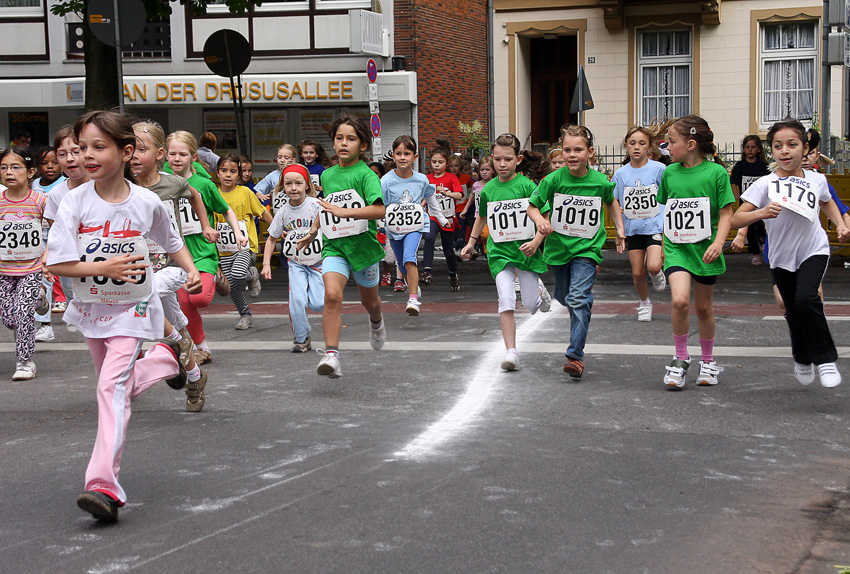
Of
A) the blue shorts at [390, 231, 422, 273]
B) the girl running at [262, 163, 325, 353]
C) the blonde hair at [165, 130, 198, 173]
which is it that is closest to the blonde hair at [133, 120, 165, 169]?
the blonde hair at [165, 130, 198, 173]

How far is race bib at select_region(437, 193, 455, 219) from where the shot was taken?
15094mm

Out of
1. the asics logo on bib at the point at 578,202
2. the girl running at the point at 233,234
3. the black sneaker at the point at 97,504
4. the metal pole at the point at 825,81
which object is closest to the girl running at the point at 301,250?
the girl running at the point at 233,234

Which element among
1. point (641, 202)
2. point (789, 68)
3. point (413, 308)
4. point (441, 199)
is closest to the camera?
point (641, 202)

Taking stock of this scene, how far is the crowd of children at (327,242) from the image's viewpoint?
15.4 feet

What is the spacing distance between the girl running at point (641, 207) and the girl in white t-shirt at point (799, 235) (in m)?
3.31

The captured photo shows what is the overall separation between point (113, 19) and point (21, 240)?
4.43 m

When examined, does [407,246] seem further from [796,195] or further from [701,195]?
[796,195]

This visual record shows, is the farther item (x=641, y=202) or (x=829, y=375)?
(x=641, y=202)

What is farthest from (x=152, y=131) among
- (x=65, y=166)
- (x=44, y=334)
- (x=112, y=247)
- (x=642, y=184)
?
(x=642, y=184)

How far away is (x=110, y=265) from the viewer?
459 cm

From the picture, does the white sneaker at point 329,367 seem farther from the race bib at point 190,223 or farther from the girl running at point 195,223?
the race bib at point 190,223

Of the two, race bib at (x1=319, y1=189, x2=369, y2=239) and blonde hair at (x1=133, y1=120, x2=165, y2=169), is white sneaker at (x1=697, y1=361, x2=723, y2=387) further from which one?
blonde hair at (x1=133, y1=120, x2=165, y2=169)

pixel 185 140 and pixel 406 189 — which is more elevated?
pixel 185 140

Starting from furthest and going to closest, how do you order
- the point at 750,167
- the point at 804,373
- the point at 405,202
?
the point at 750,167 → the point at 405,202 → the point at 804,373
